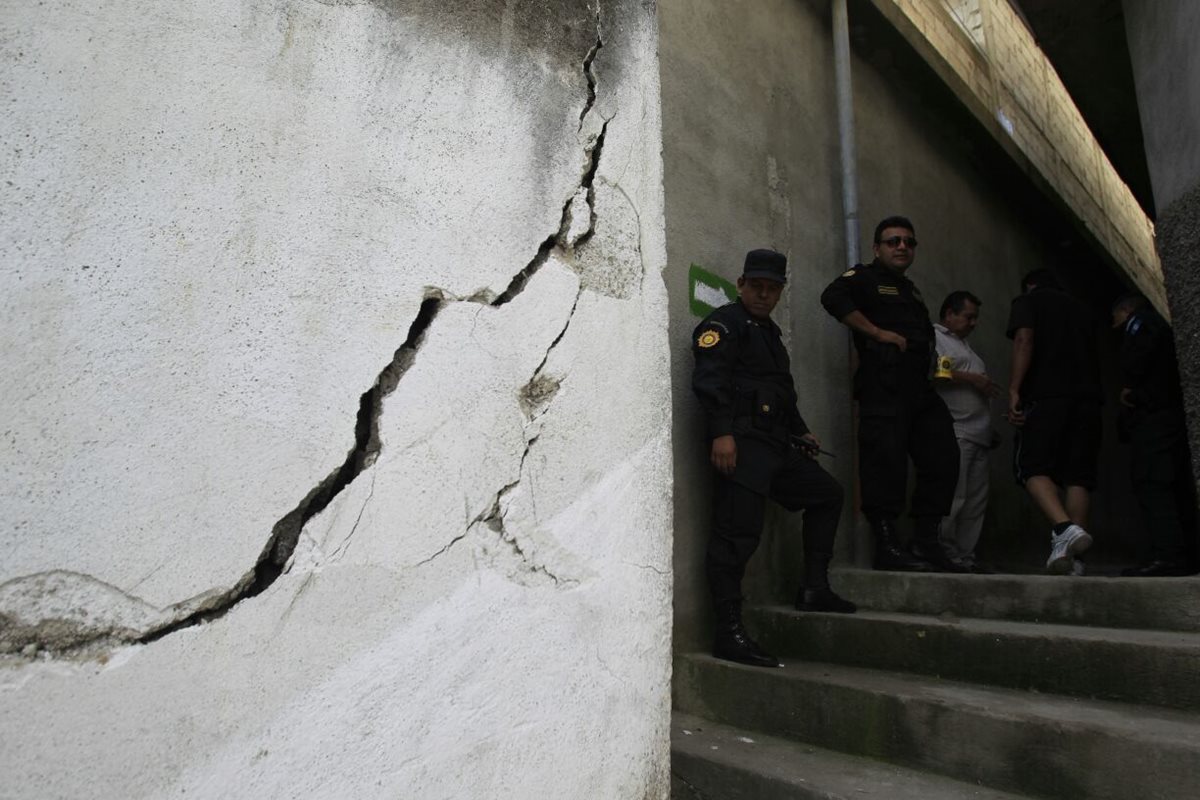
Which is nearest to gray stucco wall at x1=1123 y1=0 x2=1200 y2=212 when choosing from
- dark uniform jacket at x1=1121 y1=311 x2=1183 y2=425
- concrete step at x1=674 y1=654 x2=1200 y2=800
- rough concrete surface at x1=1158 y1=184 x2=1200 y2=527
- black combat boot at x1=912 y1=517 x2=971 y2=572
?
rough concrete surface at x1=1158 y1=184 x2=1200 y2=527

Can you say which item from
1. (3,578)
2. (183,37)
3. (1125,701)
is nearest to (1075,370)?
(1125,701)

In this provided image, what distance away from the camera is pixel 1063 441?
397 centimetres

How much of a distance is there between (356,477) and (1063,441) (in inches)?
147

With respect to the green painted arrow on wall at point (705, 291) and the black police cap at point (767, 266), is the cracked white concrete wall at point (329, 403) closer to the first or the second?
the black police cap at point (767, 266)

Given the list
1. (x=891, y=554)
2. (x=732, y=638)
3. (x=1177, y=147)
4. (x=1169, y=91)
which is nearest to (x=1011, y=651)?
(x=732, y=638)

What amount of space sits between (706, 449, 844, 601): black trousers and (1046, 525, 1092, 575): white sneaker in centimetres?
108

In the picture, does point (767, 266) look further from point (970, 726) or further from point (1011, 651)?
point (970, 726)

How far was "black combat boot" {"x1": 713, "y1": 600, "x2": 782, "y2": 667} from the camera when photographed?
2924mm

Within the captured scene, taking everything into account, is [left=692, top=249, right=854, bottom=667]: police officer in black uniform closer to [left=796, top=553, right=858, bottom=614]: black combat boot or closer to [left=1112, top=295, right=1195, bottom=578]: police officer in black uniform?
[left=796, top=553, right=858, bottom=614]: black combat boot

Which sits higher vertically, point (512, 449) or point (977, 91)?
point (977, 91)

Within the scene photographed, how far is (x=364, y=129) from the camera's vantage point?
154 centimetres

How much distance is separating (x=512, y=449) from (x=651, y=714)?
682 millimetres

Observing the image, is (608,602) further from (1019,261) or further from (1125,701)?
(1019,261)

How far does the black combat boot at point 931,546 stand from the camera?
Result: 3.69 m
